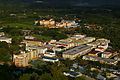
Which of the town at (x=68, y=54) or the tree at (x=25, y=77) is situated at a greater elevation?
the tree at (x=25, y=77)

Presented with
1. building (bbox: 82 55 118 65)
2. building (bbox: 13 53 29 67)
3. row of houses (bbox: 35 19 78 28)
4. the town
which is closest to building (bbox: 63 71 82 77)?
the town

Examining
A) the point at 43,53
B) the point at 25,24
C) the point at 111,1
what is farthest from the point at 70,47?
the point at 111,1

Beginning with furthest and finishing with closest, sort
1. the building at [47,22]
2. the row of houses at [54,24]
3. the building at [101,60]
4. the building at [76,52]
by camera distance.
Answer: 1. the building at [47,22]
2. the row of houses at [54,24]
3. the building at [76,52]
4. the building at [101,60]

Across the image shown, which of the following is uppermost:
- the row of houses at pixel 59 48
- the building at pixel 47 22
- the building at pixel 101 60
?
the building at pixel 47 22

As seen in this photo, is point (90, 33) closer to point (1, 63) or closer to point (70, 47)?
point (70, 47)

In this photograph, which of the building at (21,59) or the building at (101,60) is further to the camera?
the building at (101,60)

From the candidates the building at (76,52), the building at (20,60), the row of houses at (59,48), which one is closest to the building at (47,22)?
the row of houses at (59,48)

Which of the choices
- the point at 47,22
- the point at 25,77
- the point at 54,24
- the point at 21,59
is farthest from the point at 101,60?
the point at 47,22

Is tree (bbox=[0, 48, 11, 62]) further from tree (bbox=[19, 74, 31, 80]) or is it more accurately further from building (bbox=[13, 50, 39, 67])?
tree (bbox=[19, 74, 31, 80])

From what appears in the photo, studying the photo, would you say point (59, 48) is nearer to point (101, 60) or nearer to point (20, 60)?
point (101, 60)

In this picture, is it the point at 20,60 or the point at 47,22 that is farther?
the point at 47,22

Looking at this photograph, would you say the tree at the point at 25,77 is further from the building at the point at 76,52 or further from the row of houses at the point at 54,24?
the row of houses at the point at 54,24
